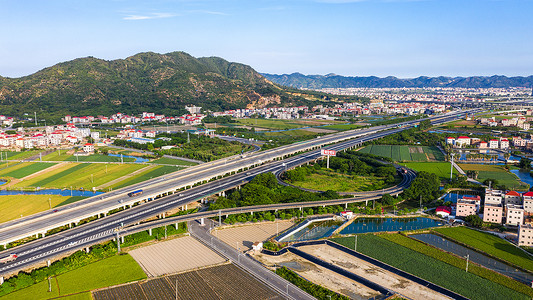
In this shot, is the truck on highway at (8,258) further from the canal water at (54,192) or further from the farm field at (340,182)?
the farm field at (340,182)

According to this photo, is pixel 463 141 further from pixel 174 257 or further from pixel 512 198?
pixel 174 257

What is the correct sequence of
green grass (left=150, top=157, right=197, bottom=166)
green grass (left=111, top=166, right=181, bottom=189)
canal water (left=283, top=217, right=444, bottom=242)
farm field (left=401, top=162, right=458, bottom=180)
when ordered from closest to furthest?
canal water (left=283, top=217, right=444, bottom=242) → green grass (left=111, top=166, right=181, bottom=189) → farm field (left=401, top=162, right=458, bottom=180) → green grass (left=150, top=157, right=197, bottom=166)

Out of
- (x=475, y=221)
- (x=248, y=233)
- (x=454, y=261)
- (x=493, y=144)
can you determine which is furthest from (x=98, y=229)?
(x=493, y=144)

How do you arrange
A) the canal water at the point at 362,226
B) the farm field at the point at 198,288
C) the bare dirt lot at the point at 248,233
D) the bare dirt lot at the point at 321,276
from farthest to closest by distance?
the canal water at the point at 362,226 < the bare dirt lot at the point at 248,233 < the bare dirt lot at the point at 321,276 < the farm field at the point at 198,288

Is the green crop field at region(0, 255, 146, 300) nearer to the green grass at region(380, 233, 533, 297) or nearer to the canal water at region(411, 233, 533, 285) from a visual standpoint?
the green grass at region(380, 233, 533, 297)

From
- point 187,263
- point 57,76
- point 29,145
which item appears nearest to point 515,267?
point 187,263

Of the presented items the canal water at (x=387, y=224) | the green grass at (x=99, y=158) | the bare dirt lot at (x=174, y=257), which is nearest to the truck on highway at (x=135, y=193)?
the bare dirt lot at (x=174, y=257)

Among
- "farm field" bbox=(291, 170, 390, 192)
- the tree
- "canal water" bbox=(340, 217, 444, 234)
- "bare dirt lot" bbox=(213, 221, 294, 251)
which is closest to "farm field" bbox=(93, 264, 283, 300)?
"bare dirt lot" bbox=(213, 221, 294, 251)
